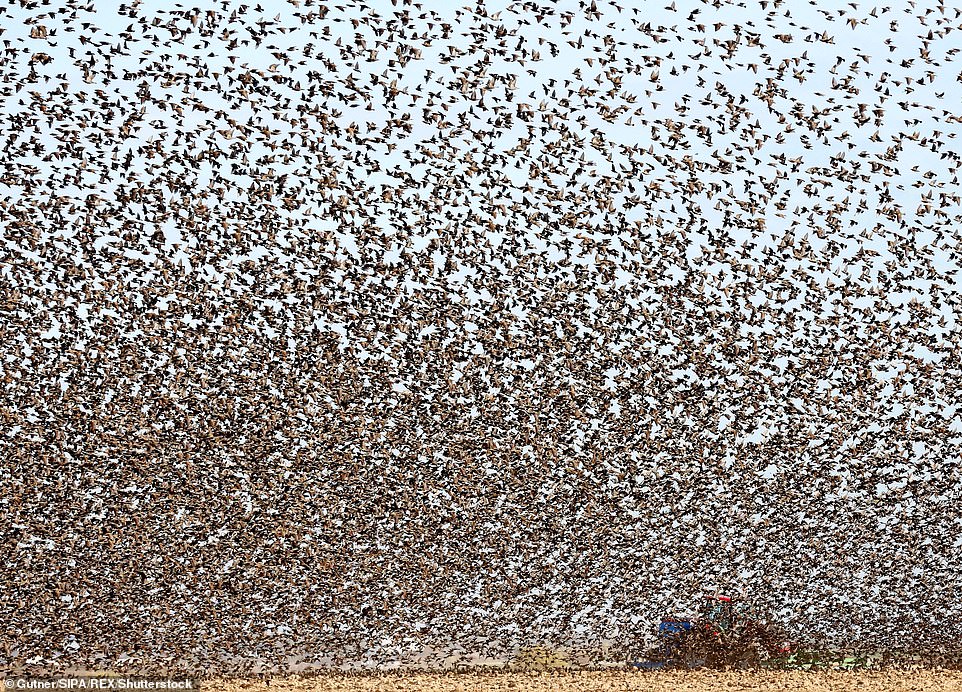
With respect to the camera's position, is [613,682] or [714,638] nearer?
[613,682]

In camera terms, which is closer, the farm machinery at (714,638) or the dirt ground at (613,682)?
the dirt ground at (613,682)

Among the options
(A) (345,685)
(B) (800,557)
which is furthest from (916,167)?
(A) (345,685)

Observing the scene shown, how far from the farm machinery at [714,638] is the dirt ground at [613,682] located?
0.46 meters

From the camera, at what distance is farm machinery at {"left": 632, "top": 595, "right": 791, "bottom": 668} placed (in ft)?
46.4

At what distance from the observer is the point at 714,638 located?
559 inches

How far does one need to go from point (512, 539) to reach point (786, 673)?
Result: 3.88m

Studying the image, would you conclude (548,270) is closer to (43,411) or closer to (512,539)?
(512,539)

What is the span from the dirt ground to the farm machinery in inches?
18.0

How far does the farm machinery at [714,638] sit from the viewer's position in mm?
14156

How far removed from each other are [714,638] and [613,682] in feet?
5.92

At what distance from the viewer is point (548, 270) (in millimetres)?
12656

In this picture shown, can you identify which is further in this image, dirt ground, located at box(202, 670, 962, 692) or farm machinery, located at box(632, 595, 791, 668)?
farm machinery, located at box(632, 595, 791, 668)

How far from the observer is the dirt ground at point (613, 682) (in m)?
12.9

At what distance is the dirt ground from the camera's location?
1289 centimetres
